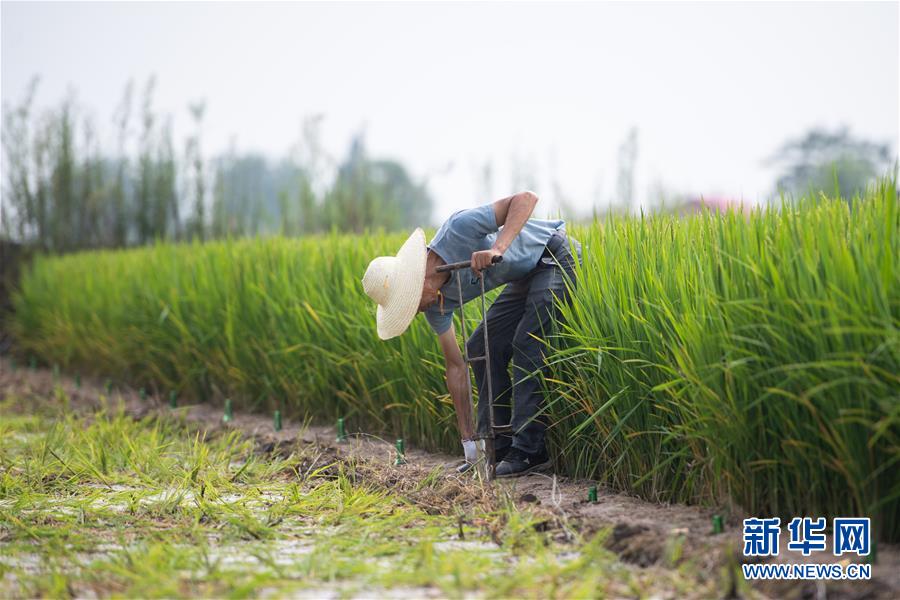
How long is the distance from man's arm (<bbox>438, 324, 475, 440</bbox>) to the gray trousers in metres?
0.06

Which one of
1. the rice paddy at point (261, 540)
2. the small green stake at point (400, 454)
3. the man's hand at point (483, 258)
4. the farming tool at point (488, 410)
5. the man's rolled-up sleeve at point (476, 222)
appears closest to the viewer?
the rice paddy at point (261, 540)

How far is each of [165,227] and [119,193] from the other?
0.74 meters

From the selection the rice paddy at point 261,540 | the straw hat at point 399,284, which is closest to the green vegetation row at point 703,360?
the rice paddy at point 261,540

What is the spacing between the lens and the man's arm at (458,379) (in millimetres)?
4195

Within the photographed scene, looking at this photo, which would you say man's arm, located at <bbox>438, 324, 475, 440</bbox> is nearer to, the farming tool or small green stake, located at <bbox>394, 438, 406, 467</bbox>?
the farming tool

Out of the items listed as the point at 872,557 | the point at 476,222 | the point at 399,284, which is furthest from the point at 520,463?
the point at 872,557

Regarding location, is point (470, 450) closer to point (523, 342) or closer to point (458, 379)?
point (458, 379)

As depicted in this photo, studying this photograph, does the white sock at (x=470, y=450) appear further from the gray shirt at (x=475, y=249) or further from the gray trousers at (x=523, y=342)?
the gray shirt at (x=475, y=249)

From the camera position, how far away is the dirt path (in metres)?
2.69

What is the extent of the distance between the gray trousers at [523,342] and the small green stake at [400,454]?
49 centimetres

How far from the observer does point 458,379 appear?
4.21 meters

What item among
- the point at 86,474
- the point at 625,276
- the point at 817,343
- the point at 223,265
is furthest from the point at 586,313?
the point at 223,265

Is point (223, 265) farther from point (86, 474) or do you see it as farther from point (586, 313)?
point (586, 313)

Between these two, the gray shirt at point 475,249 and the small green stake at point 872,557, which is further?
the gray shirt at point 475,249
